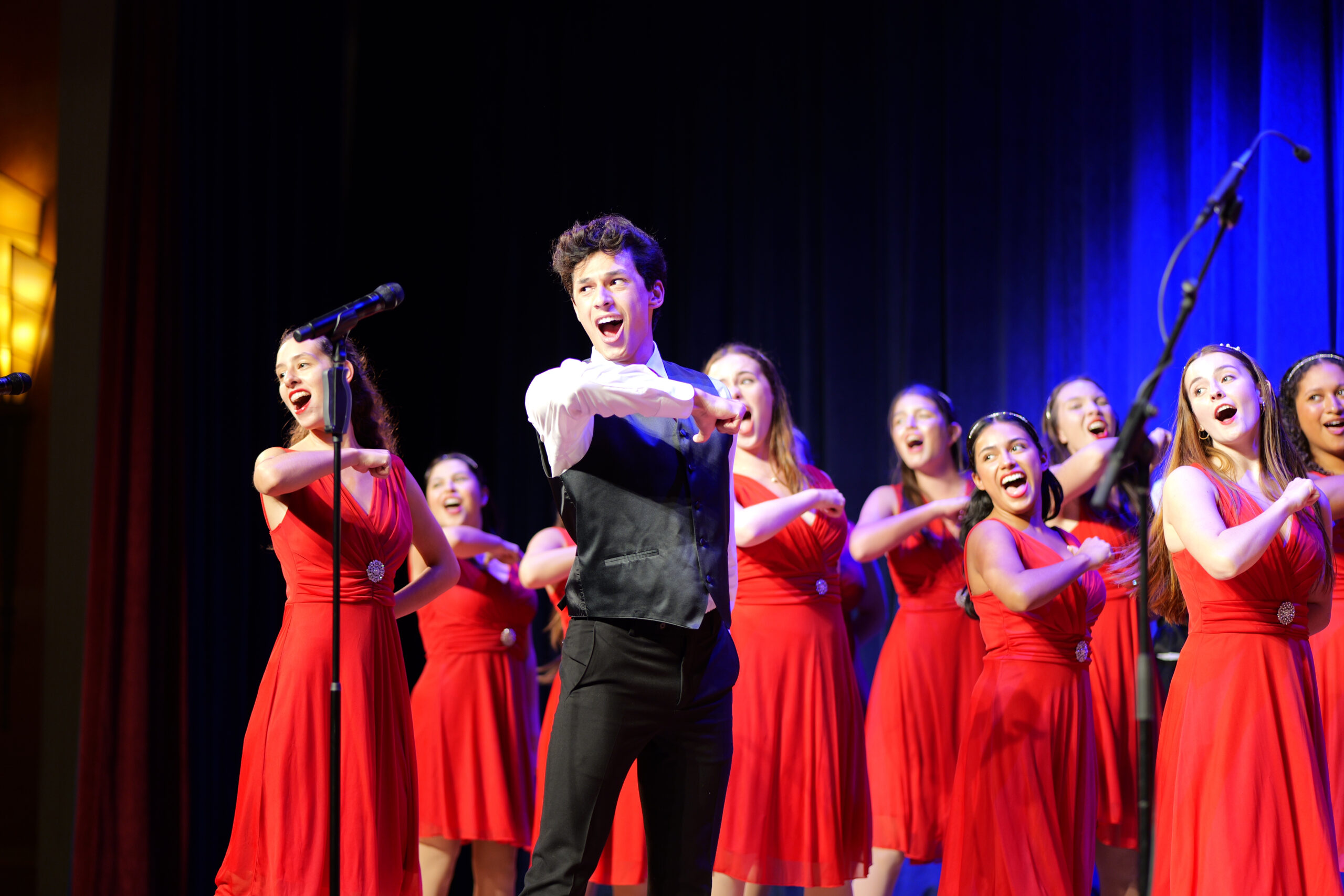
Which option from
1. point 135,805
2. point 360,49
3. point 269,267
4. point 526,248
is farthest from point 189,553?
point 360,49

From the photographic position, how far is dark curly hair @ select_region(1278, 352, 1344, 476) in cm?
357

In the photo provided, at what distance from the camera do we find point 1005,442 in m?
3.28

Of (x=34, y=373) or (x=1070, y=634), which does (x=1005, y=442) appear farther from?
(x=34, y=373)

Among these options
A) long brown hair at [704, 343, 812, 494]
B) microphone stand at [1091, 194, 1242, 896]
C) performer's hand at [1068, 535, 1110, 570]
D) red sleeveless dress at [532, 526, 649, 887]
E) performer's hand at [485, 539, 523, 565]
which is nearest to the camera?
microphone stand at [1091, 194, 1242, 896]

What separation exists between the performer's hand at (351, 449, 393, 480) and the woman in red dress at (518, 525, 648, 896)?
1.95 ft

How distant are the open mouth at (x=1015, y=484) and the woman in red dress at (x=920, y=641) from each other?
1.32 feet

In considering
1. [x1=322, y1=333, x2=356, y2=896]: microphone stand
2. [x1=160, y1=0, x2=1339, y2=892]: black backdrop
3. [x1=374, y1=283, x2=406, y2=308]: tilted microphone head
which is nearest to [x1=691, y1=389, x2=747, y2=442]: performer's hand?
[x1=322, y1=333, x2=356, y2=896]: microphone stand

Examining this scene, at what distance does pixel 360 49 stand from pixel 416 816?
449 centimetres

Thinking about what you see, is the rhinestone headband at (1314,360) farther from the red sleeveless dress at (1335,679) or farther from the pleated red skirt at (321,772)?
the pleated red skirt at (321,772)

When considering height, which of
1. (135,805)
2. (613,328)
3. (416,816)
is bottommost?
(135,805)

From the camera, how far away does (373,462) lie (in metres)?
2.89

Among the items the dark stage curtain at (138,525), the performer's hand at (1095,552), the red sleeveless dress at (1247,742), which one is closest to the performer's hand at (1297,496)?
the red sleeveless dress at (1247,742)

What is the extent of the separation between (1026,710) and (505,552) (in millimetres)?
1970

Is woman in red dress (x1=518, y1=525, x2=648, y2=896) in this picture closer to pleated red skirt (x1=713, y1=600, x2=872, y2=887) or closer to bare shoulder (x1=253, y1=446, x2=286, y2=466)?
pleated red skirt (x1=713, y1=600, x2=872, y2=887)
